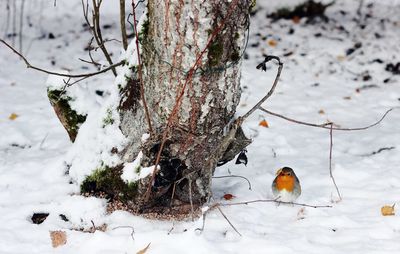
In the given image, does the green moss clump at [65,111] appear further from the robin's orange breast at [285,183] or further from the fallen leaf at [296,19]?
the fallen leaf at [296,19]

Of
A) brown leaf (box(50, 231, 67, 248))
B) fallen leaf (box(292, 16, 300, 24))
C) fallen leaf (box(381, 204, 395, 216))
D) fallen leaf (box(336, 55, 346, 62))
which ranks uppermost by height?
fallen leaf (box(292, 16, 300, 24))

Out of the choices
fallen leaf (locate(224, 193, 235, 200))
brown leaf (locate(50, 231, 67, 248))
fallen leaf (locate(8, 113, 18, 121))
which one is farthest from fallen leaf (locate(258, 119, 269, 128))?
brown leaf (locate(50, 231, 67, 248))

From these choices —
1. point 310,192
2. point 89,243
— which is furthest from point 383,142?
point 89,243

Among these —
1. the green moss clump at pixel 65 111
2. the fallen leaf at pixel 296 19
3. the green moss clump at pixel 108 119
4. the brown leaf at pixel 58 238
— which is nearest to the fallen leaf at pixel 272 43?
the fallen leaf at pixel 296 19

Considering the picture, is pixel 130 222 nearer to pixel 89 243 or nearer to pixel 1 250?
pixel 89 243

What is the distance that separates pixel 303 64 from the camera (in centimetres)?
598

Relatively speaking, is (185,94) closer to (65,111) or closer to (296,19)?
(65,111)

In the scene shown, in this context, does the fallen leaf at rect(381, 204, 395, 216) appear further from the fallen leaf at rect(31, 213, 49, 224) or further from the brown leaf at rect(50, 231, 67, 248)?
the fallen leaf at rect(31, 213, 49, 224)

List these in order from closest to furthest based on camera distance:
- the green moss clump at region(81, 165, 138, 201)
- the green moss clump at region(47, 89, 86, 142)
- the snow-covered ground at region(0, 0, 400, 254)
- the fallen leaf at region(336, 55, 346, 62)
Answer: the snow-covered ground at region(0, 0, 400, 254)
the green moss clump at region(81, 165, 138, 201)
the green moss clump at region(47, 89, 86, 142)
the fallen leaf at region(336, 55, 346, 62)

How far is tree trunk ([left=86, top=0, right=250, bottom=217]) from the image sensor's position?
112 inches

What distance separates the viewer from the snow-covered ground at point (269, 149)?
3.08 metres

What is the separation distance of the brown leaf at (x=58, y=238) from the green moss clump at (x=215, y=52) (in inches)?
46.5

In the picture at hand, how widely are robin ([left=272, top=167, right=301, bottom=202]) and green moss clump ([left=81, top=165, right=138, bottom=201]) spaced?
839mm

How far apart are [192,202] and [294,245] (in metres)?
0.66
